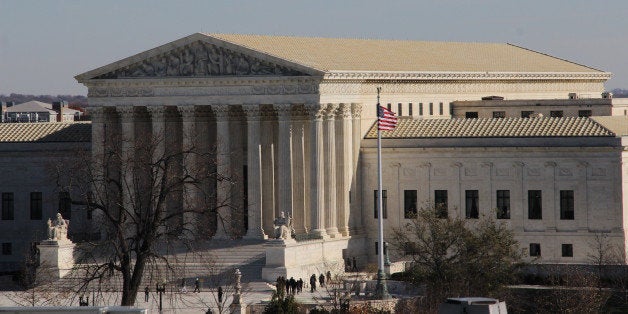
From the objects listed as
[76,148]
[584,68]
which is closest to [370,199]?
[76,148]

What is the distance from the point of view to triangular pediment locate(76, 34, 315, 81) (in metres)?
128

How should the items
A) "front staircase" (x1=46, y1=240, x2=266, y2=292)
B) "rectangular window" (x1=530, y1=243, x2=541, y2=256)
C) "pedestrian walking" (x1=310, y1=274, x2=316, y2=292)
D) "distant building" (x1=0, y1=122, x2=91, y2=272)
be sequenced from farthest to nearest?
"distant building" (x1=0, y1=122, x2=91, y2=272) < "rectangular window" (x1=530, y1=243, x2=541, y2=256) < "front staircase" (x1=46, y1=240, x2=266, y2=292) < "pedestrian walking" (x1=310, y1=274, x2=316, y2=292)

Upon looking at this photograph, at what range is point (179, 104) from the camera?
13188 cm

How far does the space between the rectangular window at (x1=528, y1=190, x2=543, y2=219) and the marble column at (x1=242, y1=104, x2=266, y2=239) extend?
1714cm

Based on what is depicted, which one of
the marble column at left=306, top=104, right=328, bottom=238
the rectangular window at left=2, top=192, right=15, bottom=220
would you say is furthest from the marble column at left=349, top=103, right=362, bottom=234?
the rectangular window at left=2, top=192, right=15, bottom=220

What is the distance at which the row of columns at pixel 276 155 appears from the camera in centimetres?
12975

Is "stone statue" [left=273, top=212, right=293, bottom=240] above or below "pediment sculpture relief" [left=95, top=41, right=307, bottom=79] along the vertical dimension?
below

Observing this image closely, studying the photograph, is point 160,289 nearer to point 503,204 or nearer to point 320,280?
point 320,280

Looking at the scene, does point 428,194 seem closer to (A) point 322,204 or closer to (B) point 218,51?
(A) point 322,204

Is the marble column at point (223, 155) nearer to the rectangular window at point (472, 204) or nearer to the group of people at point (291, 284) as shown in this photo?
the group of people at point (291, 284)

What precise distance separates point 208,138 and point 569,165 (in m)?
24.0

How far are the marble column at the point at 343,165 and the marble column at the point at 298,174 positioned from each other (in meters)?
2.33

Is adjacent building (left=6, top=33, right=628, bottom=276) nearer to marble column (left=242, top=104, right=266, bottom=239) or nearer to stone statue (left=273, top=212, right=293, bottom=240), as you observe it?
marble column (left=242, top=104, right=266, bottom=239)

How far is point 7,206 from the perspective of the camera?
143375 mm
